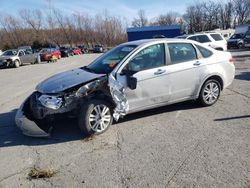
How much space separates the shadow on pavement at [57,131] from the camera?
4941 mm

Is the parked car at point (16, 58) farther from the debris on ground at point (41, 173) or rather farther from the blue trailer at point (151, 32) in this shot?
the blue trailer at point (151, 32)

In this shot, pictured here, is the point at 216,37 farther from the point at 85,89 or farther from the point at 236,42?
the point at 85,89

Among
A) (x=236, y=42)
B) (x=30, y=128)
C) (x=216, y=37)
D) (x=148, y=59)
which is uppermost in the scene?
(x=216, y=37)

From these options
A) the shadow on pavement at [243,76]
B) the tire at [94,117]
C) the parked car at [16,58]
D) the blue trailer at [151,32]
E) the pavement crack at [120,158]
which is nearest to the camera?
the pavement crack at [120,158]

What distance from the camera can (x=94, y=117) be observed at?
4949mm

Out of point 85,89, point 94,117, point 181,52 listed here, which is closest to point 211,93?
point 181,52

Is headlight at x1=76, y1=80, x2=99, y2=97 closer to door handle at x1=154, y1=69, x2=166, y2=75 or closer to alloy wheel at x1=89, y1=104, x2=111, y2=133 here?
alloy wheel at x1=89, y1=104, x2=111, y2=133

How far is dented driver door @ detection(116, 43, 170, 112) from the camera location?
532 cm

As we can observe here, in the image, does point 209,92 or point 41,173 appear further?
point 209,92

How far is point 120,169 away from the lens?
12.5 ft

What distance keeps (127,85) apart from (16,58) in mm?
23499

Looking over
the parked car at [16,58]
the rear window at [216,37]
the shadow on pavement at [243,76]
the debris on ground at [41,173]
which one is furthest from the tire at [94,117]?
the parked car at [16,58]

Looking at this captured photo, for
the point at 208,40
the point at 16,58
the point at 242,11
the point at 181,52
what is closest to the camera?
the point at 181,52

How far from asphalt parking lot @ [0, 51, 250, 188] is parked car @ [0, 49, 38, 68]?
826 inches
